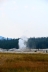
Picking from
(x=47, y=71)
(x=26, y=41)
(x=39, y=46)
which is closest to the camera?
(x=47, y=71)

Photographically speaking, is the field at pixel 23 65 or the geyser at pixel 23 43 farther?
the geyser at pixel 23 43

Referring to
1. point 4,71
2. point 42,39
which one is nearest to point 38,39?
point 42,39

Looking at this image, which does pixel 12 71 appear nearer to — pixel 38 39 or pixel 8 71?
pixel 8 71

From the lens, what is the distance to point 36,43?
85.9 metres

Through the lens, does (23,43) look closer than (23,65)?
No

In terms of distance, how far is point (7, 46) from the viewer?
294ft

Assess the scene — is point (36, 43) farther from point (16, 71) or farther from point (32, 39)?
point (16, 71)

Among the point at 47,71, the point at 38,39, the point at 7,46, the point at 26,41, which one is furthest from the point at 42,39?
the point at 47,71

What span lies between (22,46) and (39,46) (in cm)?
679

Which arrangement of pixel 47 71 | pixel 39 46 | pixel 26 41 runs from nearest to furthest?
pixel 47 71
pixel 39 46
pixel 26 41

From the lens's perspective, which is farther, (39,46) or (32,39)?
(32,39)

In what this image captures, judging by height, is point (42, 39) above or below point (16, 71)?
above

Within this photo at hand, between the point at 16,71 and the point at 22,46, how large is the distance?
6767 centimetres

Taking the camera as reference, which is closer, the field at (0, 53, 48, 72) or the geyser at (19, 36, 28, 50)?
the field at (0, 53, 48, 72)
